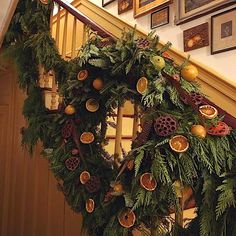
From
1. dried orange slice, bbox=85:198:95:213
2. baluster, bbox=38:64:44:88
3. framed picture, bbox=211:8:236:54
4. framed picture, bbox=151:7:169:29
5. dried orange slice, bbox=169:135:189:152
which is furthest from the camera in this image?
framed picture, bbox=151:7:169:29

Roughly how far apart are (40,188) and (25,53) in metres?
1.24

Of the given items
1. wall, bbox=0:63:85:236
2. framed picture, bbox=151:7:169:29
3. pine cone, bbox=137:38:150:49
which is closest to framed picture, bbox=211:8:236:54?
framed picture, bbox=151:7:169:29

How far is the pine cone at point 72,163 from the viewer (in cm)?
144

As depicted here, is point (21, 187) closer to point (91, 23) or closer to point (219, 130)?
point (91, 23)

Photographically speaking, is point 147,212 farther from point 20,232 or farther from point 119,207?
point 20,232

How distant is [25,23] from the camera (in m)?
2.11

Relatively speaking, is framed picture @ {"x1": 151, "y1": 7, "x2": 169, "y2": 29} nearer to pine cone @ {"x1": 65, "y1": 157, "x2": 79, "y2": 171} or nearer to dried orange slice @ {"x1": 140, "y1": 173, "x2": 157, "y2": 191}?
pine cone @ {"x1": 65, "y1": 157, "x2": 79, "y2": 171}

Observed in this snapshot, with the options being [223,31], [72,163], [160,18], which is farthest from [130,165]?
[160,18]

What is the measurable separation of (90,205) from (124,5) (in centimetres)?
272

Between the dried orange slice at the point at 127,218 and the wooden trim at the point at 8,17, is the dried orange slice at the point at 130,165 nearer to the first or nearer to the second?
the dried orange slice at the point at 127,218

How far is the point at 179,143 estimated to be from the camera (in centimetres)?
105

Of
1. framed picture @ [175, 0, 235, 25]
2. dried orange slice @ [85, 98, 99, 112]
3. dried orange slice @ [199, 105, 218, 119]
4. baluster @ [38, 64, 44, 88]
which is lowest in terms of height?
dried orange slice @ [199, 105, 218, 119]

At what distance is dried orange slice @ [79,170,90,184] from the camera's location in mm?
1390

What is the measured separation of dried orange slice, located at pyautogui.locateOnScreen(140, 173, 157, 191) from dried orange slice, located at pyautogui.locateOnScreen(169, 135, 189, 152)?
129 millimetres
